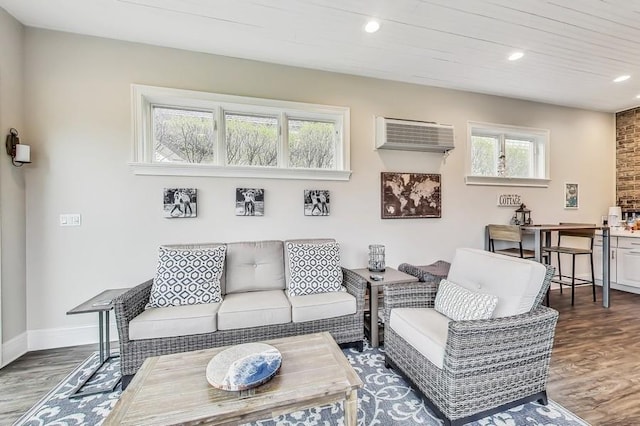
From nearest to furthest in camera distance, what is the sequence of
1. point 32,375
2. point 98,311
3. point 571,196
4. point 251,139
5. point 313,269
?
point 98,311
point 32,375
point 313,269
point 251,139
point 571,196

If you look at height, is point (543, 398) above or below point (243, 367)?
below

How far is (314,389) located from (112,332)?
248 centimetres

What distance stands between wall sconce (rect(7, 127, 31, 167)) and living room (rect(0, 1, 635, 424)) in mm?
93

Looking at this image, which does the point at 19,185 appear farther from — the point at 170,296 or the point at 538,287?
the point at 538,287

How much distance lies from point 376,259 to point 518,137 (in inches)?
123

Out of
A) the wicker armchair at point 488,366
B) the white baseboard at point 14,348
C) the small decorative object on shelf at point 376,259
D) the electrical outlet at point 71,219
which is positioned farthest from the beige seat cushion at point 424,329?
the white baseboard at point 14,348

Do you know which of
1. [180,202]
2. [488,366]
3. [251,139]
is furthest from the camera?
[251,139]

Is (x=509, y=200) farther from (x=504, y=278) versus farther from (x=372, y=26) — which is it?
(x=372, y=26)

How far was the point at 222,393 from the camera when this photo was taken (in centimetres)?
129

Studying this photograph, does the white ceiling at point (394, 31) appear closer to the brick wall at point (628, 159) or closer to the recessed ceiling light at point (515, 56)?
the recessed ceiling light at point (515, 56)

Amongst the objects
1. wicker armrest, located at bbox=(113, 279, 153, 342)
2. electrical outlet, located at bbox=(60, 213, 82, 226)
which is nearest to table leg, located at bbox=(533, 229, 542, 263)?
wicker armrest, located at bbox=(113, 279, 153, 342)

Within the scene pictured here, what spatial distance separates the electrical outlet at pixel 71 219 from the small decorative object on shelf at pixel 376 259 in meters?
2.89

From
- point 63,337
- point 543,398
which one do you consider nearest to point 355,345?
point 543,398

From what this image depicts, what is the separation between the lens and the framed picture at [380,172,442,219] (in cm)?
354
